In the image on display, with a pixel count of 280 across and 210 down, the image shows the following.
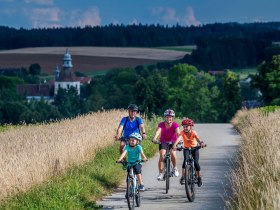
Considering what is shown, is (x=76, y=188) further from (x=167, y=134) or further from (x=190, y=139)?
(x=167, y=134)

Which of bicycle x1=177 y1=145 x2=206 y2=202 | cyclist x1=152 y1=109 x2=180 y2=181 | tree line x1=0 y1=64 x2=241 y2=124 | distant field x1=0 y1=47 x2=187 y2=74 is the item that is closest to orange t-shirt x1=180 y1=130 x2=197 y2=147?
bicycle x1=177 y1=145 x2=206 y2=202

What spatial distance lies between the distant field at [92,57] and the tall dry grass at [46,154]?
129057mm

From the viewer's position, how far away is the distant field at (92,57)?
6260 inches

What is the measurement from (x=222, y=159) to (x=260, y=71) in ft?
179

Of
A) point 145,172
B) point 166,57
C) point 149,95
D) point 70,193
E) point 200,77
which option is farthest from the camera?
point 166,57

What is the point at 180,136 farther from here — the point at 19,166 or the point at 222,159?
the point at 222,159

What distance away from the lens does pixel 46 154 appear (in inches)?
674

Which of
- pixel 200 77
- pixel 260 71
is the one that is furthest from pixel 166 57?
pixel 260 71

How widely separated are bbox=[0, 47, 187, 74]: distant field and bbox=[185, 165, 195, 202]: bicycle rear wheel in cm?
13684

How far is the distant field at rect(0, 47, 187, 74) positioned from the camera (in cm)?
15900

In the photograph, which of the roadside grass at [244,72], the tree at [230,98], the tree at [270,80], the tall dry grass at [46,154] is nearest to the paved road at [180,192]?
the tall dry grass at [46,154]

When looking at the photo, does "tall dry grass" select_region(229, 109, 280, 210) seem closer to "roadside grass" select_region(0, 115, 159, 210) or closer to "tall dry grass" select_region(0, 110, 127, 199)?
"roadside grass" select_region(0, 115, 159, 210)

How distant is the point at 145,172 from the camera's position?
20.2 metres

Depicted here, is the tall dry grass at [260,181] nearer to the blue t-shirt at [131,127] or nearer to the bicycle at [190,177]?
the bicycle at [190,177]
